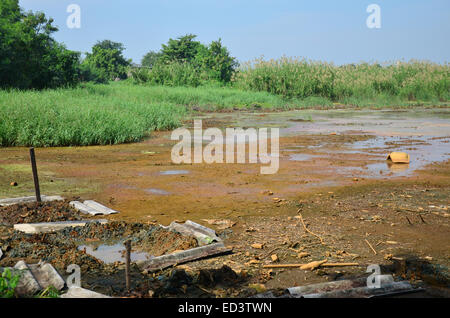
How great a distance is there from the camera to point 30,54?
21.8m

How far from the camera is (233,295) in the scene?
3.51 m

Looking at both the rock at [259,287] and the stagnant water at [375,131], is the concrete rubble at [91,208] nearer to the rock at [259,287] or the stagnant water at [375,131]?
the rock at [259,287]

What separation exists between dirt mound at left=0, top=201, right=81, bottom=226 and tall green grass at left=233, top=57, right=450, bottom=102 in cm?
2244

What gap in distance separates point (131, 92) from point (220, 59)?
48.3ft

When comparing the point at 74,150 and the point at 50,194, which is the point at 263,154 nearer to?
the point at 74,150

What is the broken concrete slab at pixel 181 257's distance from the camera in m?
4.11

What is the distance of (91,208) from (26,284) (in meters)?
2.86

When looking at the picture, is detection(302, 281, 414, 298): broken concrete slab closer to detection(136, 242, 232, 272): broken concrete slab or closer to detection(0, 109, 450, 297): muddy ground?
detection(0, 109, 450, 297): muddy ground

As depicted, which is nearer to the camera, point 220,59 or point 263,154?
point 263,154

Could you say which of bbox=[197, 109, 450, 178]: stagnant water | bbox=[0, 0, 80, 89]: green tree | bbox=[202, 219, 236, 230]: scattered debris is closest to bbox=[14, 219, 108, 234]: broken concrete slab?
bbox=[202, 219, 236, 230]: scattered debris

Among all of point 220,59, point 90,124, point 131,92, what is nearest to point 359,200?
point 90,124

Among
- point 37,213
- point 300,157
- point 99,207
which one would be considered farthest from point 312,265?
point 300,157

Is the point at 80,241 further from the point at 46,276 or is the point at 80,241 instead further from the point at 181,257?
the point at 46,276

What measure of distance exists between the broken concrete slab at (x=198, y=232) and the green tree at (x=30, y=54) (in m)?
17.5
